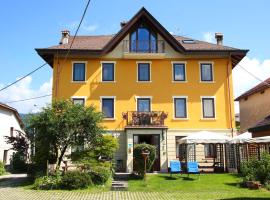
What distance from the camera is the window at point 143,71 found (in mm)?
28438

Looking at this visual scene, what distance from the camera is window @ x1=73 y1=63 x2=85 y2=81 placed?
2806 centimetres

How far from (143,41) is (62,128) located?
11.7 metres

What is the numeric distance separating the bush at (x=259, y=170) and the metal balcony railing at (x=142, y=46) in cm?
1297

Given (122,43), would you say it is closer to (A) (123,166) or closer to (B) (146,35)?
(B) (146,35)

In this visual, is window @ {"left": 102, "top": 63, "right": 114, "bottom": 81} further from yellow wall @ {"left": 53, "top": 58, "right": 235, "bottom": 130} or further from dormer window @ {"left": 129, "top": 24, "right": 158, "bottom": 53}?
dormer window @ {"left": 129, "top": 24, "right": 158, "bottom": 53}

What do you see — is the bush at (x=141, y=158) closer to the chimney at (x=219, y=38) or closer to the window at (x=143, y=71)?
the window at (x=143, y=71)

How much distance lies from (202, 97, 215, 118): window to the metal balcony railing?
17.1ft

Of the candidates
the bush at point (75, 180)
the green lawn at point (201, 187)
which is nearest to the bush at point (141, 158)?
the green lawn at point (201, 187)

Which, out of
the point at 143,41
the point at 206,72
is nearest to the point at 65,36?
the point at 143,41

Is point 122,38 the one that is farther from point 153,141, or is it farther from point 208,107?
point 208,107

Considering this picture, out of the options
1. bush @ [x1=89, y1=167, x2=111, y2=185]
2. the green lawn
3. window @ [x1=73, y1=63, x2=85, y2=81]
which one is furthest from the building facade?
bush @ [x1=89, y1=167, x2=111, y2=185]

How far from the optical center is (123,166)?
2656 centimetres

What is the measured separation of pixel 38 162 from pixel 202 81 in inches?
565

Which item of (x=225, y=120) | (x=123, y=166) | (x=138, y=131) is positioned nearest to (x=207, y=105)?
(x=225, y=120)
